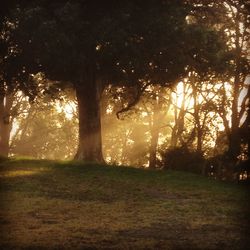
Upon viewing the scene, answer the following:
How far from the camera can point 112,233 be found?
895cm

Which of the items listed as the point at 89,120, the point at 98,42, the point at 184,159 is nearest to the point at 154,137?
the point at 184,159

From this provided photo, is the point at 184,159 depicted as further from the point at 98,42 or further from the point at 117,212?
the point at 117,212

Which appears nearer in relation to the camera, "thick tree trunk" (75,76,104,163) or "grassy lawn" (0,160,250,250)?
"grassy lawn" (0,160,250,250)

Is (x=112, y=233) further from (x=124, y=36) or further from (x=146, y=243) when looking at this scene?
(x=124, y=36)

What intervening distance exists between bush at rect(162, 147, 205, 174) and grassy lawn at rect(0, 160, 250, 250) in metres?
7.64

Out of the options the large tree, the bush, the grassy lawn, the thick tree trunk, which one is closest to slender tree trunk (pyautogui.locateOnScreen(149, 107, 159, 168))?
the bush

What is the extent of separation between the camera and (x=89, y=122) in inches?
1017

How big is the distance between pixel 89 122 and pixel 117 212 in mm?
14857

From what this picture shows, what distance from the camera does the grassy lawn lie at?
8359 millimetres

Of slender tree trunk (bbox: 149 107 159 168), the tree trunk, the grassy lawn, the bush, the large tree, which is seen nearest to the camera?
the grassy lawn

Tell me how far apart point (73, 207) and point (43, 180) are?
521cm

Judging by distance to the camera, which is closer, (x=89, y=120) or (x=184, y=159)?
(x=89, y=120)

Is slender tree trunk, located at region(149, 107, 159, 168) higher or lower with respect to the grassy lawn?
higher

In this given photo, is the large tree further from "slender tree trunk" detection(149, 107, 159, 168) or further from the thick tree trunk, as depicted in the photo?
"slender tree trunk" detection(149, 107, 159, 168)
